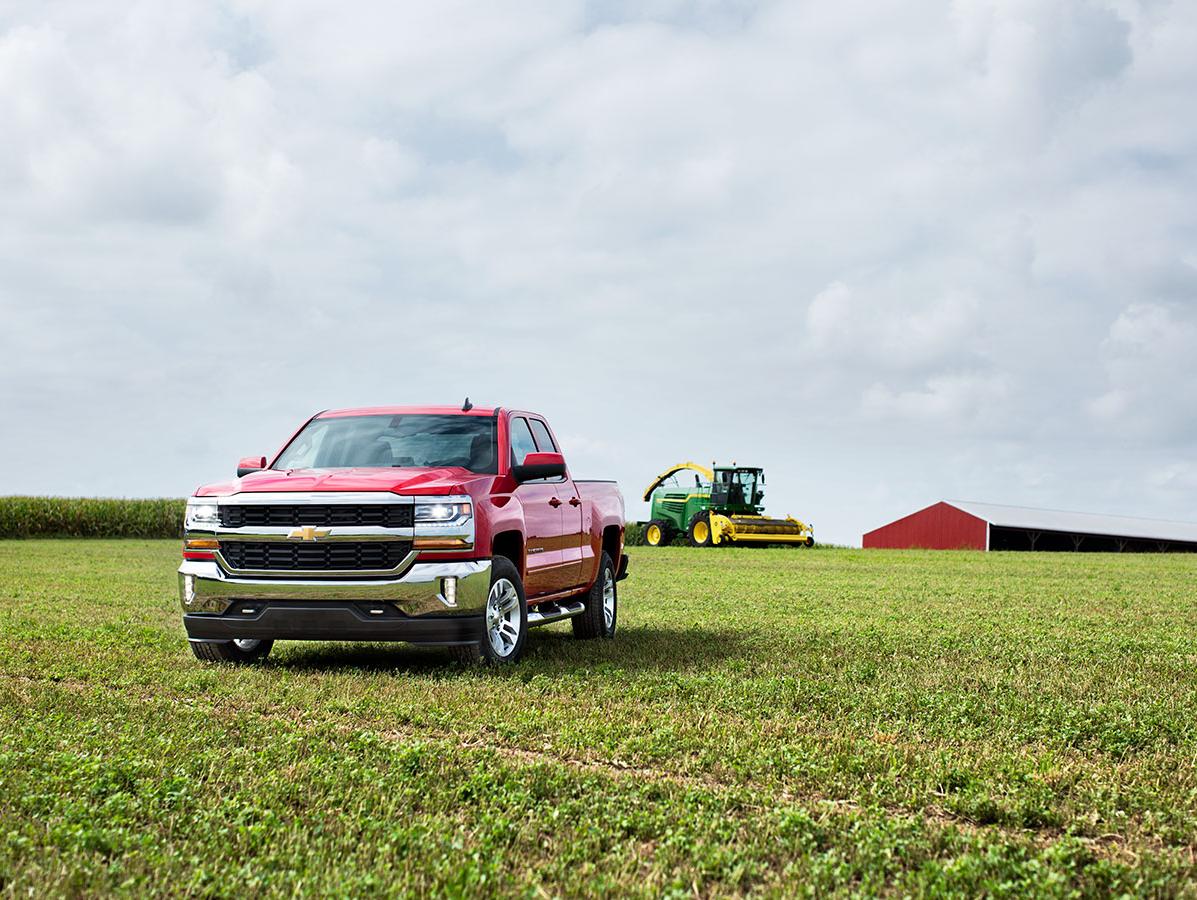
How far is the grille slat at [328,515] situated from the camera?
9938 millimetres

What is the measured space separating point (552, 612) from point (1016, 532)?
49.8 m

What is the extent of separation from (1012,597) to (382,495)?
13.3 meters

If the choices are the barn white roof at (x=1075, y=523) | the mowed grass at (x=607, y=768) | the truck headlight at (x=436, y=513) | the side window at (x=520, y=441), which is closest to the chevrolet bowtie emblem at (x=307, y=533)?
the truck headlight at (x=436, y=513)

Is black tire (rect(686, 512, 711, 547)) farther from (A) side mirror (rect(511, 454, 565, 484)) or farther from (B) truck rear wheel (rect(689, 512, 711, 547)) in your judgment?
(A) side mirror (rect(511, 454, 565, 484))

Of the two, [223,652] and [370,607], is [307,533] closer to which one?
[370,607]

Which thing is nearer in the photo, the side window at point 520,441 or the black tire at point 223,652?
the black tire at point 223,652

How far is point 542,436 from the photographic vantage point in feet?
41.7

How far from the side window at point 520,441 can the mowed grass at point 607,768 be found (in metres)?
1.87

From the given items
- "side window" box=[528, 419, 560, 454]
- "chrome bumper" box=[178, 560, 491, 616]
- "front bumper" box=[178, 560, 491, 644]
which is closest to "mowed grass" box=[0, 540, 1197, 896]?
"front bumper" box=[178, 560, 491, 644]

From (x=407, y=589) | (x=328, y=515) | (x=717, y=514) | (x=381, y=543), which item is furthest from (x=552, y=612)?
(x=717, y=514)

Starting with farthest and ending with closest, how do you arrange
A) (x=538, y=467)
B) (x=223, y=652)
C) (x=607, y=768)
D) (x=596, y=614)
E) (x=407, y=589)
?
(x=596, y=614) → (x=223, y=652) → (x=538, y=467) → (x=407, y=589) → (x=607, y=768)

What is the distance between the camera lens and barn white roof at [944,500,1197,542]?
56750mm

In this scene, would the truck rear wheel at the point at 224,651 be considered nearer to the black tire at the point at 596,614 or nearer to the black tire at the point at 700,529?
the black tire at the point at 596,614

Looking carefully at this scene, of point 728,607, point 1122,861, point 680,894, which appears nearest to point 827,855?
point 680,894
